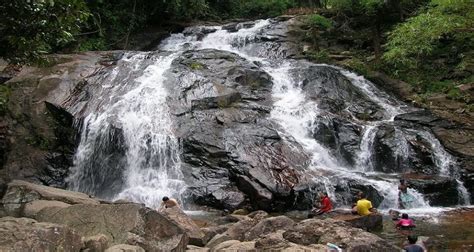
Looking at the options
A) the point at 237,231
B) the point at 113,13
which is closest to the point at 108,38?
the point at 113,13

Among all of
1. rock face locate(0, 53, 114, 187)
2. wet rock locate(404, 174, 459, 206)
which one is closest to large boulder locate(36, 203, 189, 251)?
rock face locate(0, 53, 114, 187)

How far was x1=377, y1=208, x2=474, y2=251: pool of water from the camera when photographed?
10.4 metres

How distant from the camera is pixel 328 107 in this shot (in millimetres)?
19828

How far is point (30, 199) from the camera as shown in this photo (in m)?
10.5

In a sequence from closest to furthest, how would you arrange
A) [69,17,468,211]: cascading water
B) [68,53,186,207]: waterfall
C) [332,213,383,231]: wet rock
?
[332,213,383,231]: wet rock
[69,17,468,211]: cascading water
[68,53,186,207]: waterfall

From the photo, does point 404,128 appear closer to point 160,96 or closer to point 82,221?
point 160,96

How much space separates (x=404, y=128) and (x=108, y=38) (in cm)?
2012

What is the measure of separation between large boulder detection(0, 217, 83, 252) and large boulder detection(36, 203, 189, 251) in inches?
41.0

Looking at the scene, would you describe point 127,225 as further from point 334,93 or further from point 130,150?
point 334,93

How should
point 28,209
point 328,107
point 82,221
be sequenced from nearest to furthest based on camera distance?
point 82,221, point 28,209, point 328,107

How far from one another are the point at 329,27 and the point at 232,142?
46.8 feet

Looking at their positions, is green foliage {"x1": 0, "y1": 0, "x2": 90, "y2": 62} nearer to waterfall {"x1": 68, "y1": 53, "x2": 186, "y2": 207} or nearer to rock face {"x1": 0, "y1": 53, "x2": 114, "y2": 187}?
waterfall {"x1": 68, "y1": 53, "x2": 186, "y2": 207}

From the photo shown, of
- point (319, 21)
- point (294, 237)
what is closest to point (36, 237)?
point (294, 237)

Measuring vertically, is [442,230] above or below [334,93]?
below
